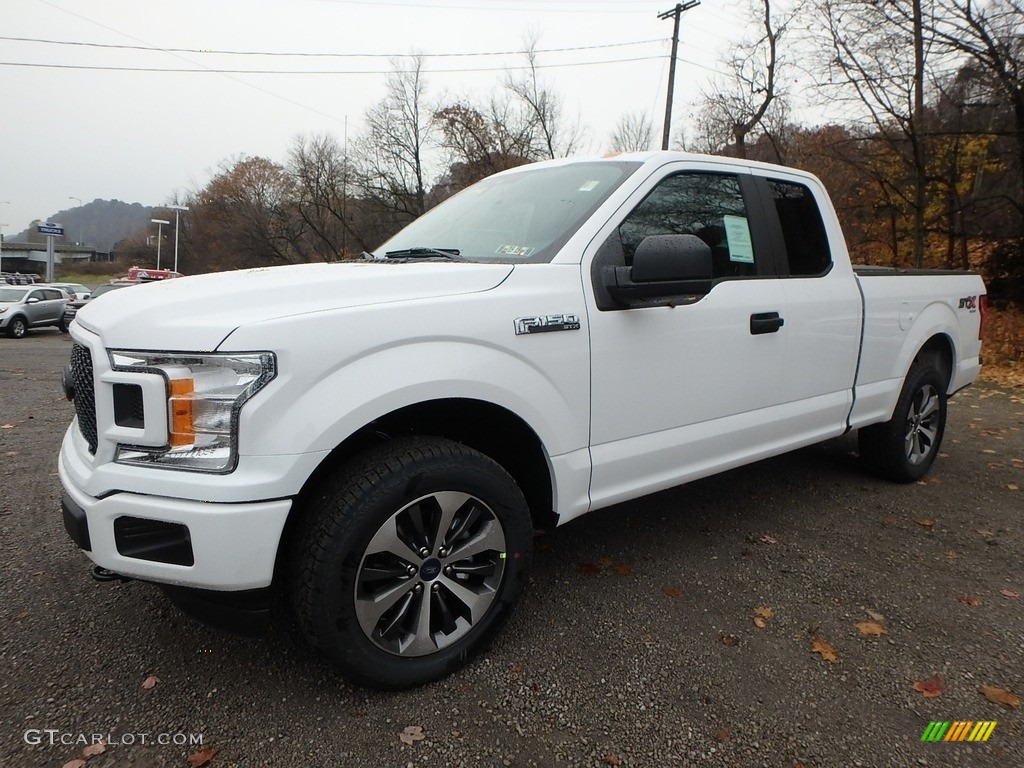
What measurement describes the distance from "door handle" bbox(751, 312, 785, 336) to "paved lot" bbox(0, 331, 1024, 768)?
1.15m

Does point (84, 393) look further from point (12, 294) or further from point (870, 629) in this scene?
point (12, 294)

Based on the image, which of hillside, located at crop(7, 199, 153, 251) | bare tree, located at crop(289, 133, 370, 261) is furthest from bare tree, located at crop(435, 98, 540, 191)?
hillside, located at crop(7, 199, 153, 251)

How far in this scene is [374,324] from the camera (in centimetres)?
203

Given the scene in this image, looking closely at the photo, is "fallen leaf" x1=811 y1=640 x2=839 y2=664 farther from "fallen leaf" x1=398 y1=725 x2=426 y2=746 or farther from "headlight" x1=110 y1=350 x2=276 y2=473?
"headlight" x1=110 y1=350 x2=276 y2=473

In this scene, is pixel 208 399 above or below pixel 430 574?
above

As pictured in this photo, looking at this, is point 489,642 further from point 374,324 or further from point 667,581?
point 374,324

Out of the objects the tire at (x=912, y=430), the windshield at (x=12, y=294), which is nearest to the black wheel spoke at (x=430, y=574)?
the tire at (x=912, y=430)

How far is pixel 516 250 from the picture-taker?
8.82 ft

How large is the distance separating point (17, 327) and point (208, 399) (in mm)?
23787

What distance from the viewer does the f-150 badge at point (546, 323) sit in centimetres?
232

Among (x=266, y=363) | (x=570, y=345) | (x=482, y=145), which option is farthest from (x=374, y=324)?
(x=482, y=145)

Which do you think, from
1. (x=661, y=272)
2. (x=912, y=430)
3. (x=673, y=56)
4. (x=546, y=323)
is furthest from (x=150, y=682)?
(x=673, y=56)

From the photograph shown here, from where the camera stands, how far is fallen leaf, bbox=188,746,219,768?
6.25 feet

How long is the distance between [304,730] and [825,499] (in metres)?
3.43
